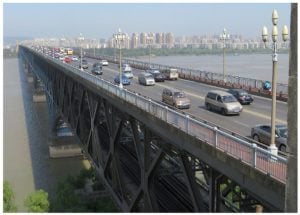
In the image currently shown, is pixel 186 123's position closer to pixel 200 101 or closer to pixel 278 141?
pixel 278 141

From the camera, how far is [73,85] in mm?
47625

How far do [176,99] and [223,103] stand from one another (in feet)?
11.4

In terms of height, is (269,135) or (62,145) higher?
(269,135)

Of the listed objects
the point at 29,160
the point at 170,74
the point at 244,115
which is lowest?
the point at 29,160

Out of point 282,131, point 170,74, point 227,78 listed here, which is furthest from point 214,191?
point 170,74

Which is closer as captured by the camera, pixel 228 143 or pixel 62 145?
pixel 228 143

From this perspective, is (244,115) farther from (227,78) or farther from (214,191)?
(227,78)

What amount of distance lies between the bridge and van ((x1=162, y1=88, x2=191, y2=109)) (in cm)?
275

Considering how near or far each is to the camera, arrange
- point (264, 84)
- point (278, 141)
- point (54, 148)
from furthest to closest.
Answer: point (54, 148) → point (264, 84) → point (278, 141)

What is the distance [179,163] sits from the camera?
67.1 feet

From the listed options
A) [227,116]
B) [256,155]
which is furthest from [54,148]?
[256,155]

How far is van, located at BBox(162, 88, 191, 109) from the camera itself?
26.1 m

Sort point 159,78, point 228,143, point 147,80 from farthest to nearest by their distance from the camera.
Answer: point 159,78, point 147,80, point 228,143

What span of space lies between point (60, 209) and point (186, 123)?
20.0 metres
